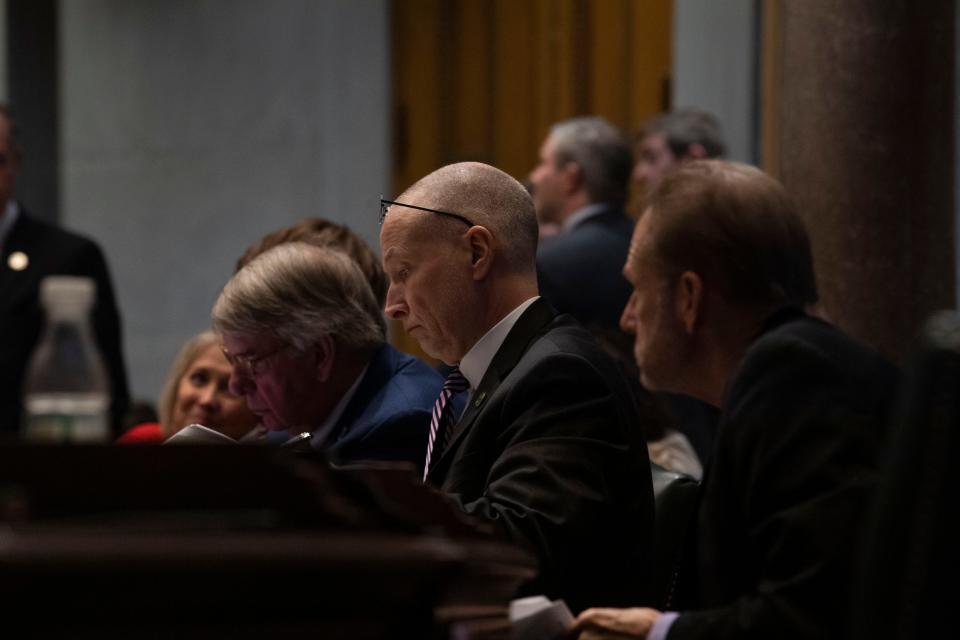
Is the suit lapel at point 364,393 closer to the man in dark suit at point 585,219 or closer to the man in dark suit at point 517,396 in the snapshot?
the man in dark suit at point 517,396

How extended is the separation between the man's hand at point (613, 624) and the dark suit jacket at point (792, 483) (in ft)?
0.22

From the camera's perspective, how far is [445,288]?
11.7ft

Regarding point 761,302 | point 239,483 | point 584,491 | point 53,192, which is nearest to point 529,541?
point 584,491

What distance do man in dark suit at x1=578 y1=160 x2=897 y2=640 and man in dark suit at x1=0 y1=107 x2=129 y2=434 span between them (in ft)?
12.3

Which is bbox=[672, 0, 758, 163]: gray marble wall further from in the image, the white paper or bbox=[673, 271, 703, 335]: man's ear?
the white paper

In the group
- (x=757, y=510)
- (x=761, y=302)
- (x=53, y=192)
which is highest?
(x=761, y=302)

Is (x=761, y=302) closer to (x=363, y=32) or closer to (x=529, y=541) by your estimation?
(x=529, y=541)

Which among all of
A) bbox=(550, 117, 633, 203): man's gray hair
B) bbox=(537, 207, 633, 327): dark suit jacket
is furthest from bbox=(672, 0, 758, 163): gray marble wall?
bbox=(537, 207, 633, 327): dark suit jacket

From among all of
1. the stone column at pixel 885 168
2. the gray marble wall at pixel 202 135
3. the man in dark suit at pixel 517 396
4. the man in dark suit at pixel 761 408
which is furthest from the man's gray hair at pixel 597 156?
the man in dark suit at pixel 761 408

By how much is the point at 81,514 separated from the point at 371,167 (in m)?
6.30

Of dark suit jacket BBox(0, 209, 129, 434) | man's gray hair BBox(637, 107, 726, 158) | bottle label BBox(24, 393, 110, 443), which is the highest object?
bottle label BBox(24, 393, 110, 443)

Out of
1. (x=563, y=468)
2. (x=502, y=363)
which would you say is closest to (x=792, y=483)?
(x=563, y=468)

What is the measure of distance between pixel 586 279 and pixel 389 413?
219 centimetres

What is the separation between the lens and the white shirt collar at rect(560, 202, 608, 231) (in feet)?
20.7
